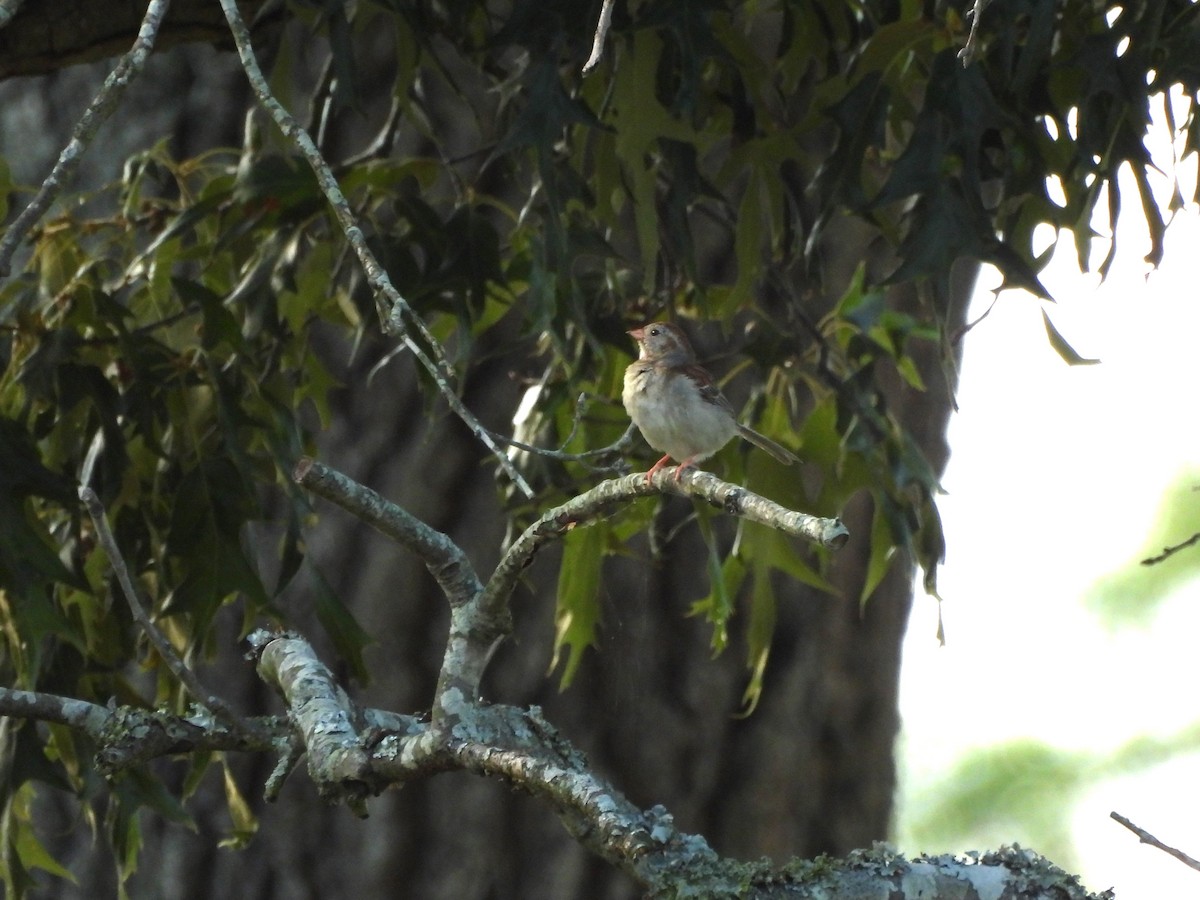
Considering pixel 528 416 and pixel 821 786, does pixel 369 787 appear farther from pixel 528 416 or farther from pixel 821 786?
pixel 821 786

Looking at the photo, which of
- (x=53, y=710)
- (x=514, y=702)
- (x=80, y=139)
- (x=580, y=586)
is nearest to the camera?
(x=80, y=139)

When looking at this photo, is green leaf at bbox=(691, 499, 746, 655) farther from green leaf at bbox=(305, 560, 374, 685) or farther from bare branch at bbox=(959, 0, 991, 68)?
bare branch at bbox=(959, 0, 991, 68)

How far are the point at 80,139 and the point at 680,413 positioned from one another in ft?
5.52

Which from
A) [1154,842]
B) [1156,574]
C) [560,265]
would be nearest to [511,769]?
[1154,842]

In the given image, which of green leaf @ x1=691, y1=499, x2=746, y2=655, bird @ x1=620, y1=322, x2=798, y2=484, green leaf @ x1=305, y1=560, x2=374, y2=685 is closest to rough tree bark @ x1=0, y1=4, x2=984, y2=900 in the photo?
green leaf @ x1=691, y1=499, x2=746, y2=655

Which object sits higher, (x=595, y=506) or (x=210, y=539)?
(x=210, y=539)

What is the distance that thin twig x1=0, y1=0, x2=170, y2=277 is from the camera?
6.38 ft

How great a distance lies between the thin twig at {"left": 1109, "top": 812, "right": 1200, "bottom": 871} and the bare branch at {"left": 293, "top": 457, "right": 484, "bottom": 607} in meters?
0.87

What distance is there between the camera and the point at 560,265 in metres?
3.08

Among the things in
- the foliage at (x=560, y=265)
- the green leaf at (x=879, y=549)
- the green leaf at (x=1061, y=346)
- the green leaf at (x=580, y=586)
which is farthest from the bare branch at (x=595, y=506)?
the green leaf at (x=879, y=549)

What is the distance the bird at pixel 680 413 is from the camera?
3475 millimetres

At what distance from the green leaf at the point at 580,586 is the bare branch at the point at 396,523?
1.49m

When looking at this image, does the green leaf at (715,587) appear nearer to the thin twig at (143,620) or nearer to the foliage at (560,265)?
the foliage at (560,265)

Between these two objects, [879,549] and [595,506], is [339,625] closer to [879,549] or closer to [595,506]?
[879,549]
